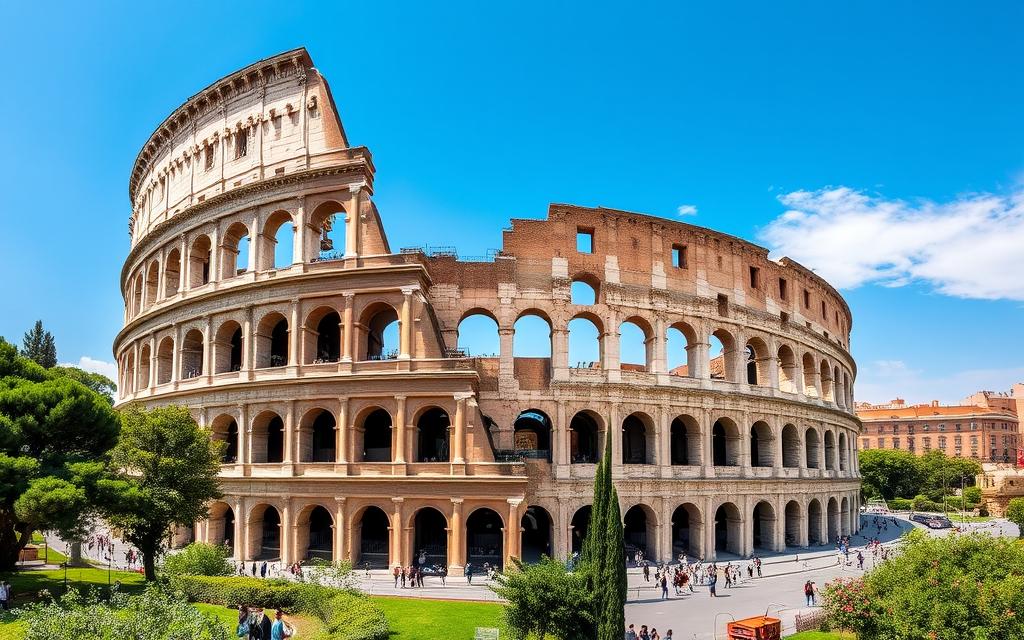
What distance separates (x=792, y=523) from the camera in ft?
140

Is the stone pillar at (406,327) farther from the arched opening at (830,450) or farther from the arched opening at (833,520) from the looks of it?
the arched opening at (830,450)

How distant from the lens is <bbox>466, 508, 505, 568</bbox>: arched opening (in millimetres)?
33312

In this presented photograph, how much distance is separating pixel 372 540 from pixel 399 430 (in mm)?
6911

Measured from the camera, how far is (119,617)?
1112 centimetres

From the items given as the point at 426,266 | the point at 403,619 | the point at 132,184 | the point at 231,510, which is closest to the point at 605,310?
the point at 426,266

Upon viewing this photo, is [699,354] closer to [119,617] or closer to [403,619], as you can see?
[403,619]

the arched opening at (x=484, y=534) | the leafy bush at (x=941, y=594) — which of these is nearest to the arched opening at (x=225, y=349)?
the arched opening at (x=484, y=534)

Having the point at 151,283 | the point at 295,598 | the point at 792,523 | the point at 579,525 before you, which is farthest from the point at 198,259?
the point at 792,523

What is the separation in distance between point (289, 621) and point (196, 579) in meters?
5.09

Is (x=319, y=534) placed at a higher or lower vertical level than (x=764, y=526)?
higher

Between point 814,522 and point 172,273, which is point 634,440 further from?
point 172,273

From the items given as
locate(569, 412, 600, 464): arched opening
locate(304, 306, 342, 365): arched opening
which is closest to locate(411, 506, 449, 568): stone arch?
locate(569, 412, 600, 464): arched opening

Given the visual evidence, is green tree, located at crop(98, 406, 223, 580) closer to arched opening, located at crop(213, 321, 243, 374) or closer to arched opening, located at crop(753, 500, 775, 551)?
arched opening, located at crop(213, 321, 243, 374)

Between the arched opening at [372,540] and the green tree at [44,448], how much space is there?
11.8 metres
